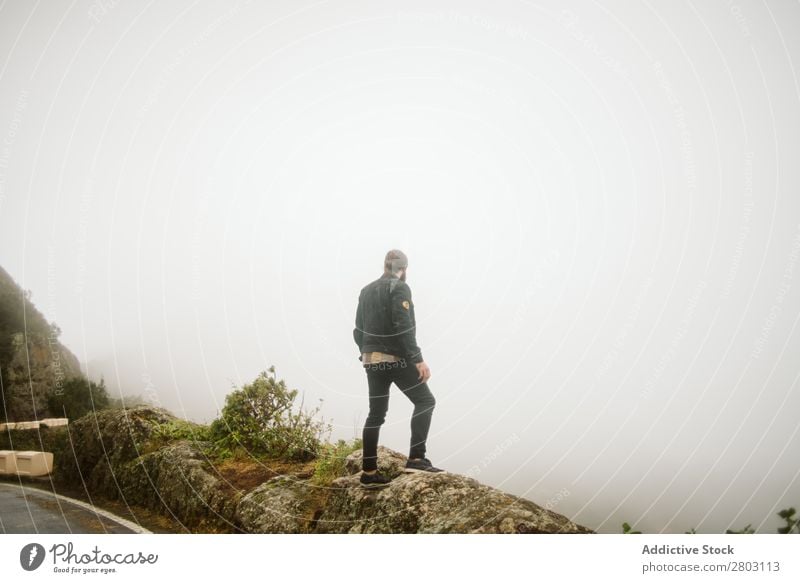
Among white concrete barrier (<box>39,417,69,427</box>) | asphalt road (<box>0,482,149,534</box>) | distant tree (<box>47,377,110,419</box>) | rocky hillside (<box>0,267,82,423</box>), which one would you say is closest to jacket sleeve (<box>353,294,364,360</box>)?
asphalt road (<box>0,482,149,534</box>)

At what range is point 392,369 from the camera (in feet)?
16.4

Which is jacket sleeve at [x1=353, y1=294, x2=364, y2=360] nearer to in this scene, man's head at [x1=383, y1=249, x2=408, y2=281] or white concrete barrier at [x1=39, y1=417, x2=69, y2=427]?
man's head at [x1=383, y1=249, x2=408, y2=281]

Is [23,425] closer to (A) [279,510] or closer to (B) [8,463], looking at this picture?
(B) [8,463]

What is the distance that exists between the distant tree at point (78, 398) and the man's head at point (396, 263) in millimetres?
7353

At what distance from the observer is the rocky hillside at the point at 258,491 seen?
4191mm

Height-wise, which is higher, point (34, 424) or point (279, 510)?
point (34, 424)

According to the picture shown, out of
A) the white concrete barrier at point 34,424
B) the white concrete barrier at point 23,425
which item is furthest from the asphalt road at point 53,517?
the white concrete barrier at point 23,425

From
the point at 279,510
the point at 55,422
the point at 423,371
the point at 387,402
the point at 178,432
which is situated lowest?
the point at 279,510

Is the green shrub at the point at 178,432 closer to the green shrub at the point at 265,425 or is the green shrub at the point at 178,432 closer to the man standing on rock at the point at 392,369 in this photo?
the green shrub at the point at 265,425

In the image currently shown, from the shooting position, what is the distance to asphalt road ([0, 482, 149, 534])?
555 cm

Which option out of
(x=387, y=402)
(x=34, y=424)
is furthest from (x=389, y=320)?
(x=34, y=424)

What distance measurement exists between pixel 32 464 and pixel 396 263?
21.1ft

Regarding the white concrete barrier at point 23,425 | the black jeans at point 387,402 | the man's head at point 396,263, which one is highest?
the man's head at point 396,263
